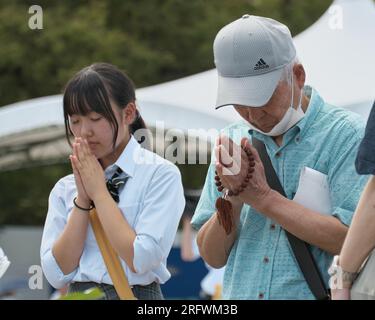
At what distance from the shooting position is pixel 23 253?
1237cm

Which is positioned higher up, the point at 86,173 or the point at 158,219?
the point at 86,173

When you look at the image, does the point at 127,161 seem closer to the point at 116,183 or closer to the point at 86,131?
the point at 116,183

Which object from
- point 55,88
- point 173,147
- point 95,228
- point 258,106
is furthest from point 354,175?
point 55,88

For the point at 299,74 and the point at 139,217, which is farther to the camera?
the point at 139,217

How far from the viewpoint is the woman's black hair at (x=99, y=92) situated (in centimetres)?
382

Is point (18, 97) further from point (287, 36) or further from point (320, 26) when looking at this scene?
point (287, 36)

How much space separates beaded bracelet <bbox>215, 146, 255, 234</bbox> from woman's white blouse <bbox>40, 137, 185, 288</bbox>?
353mm

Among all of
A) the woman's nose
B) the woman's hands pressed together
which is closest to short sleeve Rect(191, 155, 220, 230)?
the woman's hands pressed together

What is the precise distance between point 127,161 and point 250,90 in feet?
2.27

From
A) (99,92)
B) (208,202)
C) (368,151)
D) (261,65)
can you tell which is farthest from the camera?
(99,92)

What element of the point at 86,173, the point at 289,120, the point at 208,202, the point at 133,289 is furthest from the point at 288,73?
the point at 133,289

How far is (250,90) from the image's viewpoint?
338 cm

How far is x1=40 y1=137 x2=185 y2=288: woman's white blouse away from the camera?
3695mm
